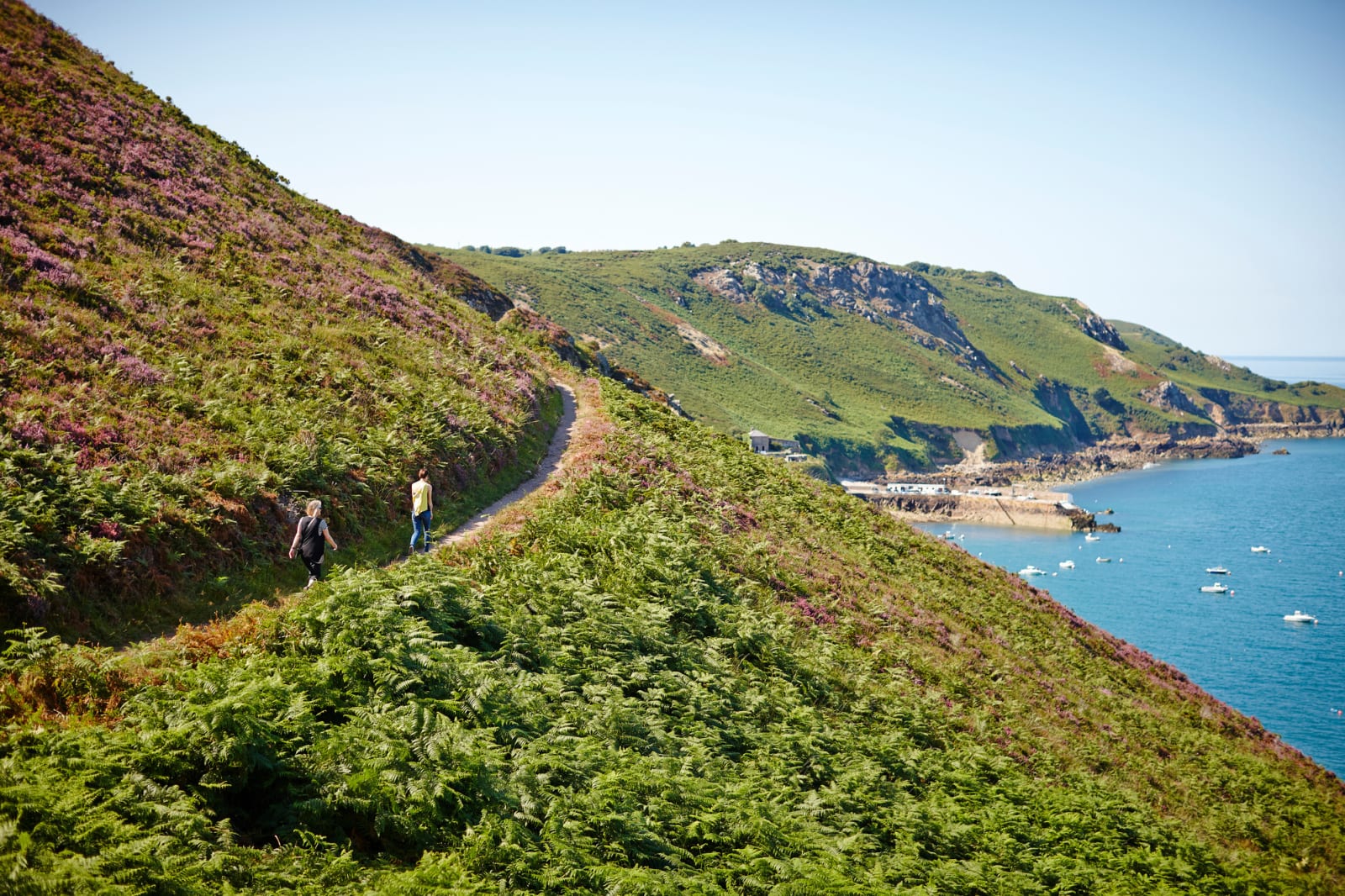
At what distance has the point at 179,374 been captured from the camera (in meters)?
19.6

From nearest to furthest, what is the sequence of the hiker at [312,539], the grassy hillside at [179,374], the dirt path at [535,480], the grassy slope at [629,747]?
the grassy slope at [629,747] < the grassy hillside at [179,374] < the hiker at [312,539] < the dirt path at [535,480]

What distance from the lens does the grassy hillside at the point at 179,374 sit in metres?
13.5

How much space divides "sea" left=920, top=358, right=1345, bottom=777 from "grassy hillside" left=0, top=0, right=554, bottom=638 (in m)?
57.4

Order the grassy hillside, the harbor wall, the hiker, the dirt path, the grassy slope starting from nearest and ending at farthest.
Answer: the grassy slope
the grassy hillside
the hiker
the dirt path
the harbor wall

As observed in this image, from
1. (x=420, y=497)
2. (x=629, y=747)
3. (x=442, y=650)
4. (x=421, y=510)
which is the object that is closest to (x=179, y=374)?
(x=420, y=497)

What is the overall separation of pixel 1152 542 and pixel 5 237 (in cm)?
13650

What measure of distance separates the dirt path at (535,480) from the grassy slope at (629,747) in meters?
1.39

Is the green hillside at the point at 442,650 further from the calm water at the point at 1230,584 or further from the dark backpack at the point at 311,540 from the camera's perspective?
the calm water at the point at 1230,584

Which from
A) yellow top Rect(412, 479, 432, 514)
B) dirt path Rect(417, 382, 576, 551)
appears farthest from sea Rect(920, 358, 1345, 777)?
yellow top Rect(412, 479, 432, 514)

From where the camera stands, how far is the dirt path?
19.8 meters

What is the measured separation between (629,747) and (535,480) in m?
16.0

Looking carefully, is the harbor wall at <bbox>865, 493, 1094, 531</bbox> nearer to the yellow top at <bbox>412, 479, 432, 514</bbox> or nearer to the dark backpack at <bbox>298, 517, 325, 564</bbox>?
the yellow top at <bbox>412, 479, 432, 514</bbox>

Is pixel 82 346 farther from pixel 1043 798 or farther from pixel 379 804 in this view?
pixel 1043 798

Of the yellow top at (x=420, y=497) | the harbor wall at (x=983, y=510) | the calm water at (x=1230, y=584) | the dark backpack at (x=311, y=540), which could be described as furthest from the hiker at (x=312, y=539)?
the harbor wall at (x=983, y=510)
